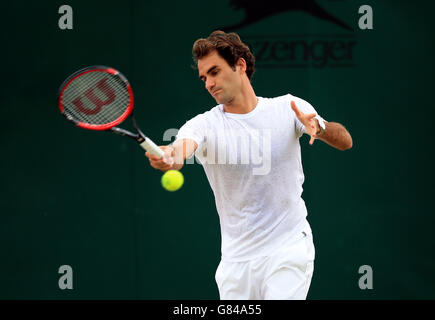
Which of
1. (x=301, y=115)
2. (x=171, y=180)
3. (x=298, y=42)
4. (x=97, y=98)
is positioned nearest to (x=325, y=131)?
(x=301, y=115)

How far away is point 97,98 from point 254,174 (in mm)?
843

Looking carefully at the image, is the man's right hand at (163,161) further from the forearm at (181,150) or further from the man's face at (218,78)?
the man's face at (218,78)

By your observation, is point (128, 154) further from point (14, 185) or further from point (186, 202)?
point (14, 185)

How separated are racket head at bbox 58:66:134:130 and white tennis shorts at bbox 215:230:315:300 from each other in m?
0.92

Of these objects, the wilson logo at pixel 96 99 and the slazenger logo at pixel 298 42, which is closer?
the wilson logo at pixel 96 99

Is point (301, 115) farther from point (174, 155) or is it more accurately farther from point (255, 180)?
point (174, 155)

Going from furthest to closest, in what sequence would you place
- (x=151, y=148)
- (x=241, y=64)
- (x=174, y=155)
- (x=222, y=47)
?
1. (x=241, y=64)
2. (x=222, y=47)
3. (x=174, y=155)
4. (x=151, y=148)

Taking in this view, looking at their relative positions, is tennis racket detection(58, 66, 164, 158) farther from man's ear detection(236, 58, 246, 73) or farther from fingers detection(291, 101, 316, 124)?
fingers detection(291, 101, 316, 124)

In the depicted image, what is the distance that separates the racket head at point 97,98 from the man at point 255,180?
1.15 ft

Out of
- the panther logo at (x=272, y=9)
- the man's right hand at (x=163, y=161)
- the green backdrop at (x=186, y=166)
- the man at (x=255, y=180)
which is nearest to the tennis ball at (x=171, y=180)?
the man's right hand at (x=163, y=161)

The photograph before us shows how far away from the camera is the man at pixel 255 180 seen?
10.2 ft

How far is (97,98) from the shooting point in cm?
316
